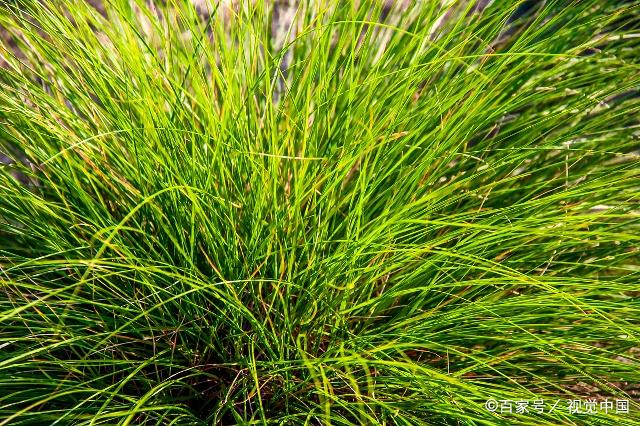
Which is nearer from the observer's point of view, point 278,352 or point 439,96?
point 278,352

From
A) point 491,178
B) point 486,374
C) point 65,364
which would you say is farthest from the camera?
point 491,178

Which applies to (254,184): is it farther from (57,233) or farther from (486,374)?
(486,374)

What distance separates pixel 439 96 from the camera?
1.39m

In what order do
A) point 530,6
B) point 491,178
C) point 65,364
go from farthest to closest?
point 530,6, point 491,178, point 65,364

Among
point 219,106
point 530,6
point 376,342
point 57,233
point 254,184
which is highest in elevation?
point 530,6

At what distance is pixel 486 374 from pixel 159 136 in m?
0.85

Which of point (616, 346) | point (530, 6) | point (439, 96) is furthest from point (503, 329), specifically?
point (530, 6)

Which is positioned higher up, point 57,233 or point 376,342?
point 57,233
